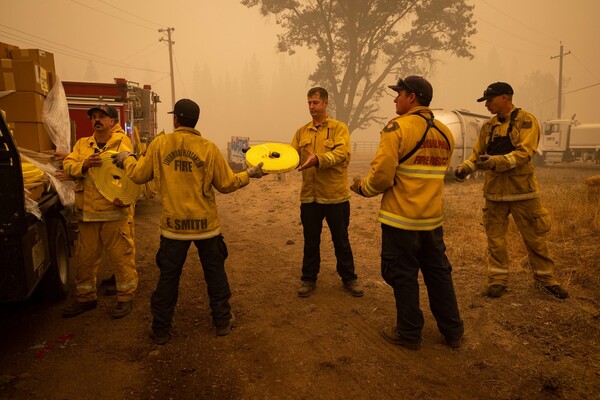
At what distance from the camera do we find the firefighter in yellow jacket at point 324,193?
4484mm

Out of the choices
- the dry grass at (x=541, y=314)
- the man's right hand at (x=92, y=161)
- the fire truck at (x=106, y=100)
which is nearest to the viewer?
the dry grass at (x=541, y=314)

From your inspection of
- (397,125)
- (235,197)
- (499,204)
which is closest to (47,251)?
(397,125)

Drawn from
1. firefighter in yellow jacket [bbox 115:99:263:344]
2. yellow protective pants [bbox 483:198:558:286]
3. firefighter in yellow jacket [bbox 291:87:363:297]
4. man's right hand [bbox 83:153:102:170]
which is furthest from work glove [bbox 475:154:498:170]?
man's right hand [bbox 83:153:102:170]

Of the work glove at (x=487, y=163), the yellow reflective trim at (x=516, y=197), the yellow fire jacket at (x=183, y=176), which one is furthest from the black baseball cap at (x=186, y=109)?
the yellow reflective trim at (x=516, y=197)

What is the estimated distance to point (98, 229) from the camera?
414cm

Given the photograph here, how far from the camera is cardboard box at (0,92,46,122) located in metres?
4.77

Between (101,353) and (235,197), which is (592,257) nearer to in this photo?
(101,353)

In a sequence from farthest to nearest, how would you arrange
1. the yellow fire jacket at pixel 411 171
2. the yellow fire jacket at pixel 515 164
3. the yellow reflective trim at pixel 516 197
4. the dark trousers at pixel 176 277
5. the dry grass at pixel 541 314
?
1. the yellow reflective trim at pixel 516 197
2. the yellow fire jacket at pixel 515 164
3. the dark trousers at pixel 176 277
4. the yellow fire jacket at pixel 411 171
5. the dry grass at pixel 541 314

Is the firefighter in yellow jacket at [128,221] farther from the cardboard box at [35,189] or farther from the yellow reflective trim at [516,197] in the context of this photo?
the yellow reflective trim at [516,197]

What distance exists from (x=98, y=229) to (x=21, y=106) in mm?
2019

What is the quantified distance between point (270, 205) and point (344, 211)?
20.5 ft

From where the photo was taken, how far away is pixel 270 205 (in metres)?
10.7

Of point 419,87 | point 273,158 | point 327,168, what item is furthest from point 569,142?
point 273,158

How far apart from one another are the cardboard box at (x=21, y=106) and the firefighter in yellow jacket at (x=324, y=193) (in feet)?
10.6
